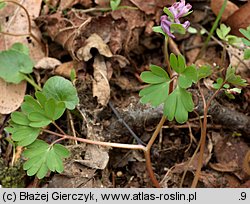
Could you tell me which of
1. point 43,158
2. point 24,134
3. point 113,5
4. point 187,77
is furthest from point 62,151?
point 113,5

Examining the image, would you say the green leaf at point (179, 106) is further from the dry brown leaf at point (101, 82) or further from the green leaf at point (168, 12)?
the dry brown leaf at point (101, 82)

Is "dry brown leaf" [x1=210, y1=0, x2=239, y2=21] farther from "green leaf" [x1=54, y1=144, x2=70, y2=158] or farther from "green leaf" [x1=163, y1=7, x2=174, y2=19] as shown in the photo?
"green leaf" [x1=54, y1=144, x2=70, y2=158]

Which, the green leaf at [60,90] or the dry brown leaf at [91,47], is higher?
the green leaf at [60,90]

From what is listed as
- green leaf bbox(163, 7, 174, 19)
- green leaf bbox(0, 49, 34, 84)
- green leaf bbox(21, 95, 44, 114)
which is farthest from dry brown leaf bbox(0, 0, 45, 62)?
green leaf bbox(163, 7, 174, 19)

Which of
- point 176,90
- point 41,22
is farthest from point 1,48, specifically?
point 176,90

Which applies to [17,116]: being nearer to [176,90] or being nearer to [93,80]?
[93,80]

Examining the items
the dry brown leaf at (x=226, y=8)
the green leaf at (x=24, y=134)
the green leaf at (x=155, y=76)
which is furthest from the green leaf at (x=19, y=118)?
the dry brown leaf at (x=226, y=8)

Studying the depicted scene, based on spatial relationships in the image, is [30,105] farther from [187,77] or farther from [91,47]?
[187,77]
